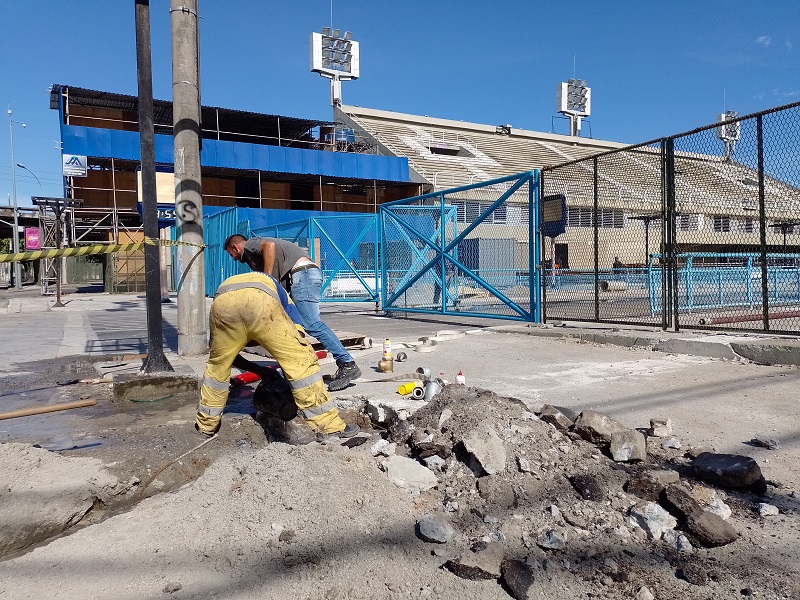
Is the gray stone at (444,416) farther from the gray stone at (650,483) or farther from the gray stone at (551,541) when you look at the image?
the gray stone at (551,541)

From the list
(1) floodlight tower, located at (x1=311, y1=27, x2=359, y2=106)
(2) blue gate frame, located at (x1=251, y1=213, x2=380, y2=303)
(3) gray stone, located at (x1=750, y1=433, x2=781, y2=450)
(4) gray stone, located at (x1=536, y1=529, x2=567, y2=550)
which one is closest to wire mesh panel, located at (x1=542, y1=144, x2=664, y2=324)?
(2) blue gate frame, located at (x1=251, y1=213, x2=380, y2=303)

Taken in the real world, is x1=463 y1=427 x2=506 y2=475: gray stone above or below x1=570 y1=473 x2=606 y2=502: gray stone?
above

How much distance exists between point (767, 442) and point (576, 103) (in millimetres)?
54931

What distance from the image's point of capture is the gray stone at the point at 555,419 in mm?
3803

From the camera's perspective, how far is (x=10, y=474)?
3295 mm

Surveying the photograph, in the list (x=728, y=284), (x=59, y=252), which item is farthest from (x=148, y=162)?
(x=728, y=284)

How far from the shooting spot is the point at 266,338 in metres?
3.97

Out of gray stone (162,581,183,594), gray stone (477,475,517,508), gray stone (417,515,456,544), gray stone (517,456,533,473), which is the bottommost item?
gray stone (162,581,183,594)

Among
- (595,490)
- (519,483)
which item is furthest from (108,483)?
(595,490)

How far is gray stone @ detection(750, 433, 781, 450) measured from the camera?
366 centimetres

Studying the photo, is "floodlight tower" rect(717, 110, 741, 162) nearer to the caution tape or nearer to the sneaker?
the sneaker

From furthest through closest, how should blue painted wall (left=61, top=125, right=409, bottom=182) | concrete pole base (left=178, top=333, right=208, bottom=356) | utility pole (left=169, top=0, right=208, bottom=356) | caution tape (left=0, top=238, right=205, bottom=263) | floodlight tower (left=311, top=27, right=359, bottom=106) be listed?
floodlight tower (left=311, top=27, right=359, bottom=106) → blue painted wall (left=61, top=125, right=409, bottom=182) → concrete pole base (left=178, top=333, right=208, bottom=356) → utility pole (left=169, top=0, right=208, bottom=356) → caution tape (left=0, top=238, right=205, bottom=263)

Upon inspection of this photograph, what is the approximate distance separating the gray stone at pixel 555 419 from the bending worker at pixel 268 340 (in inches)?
48.4

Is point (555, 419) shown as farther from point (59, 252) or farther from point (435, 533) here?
point (59, 252)
